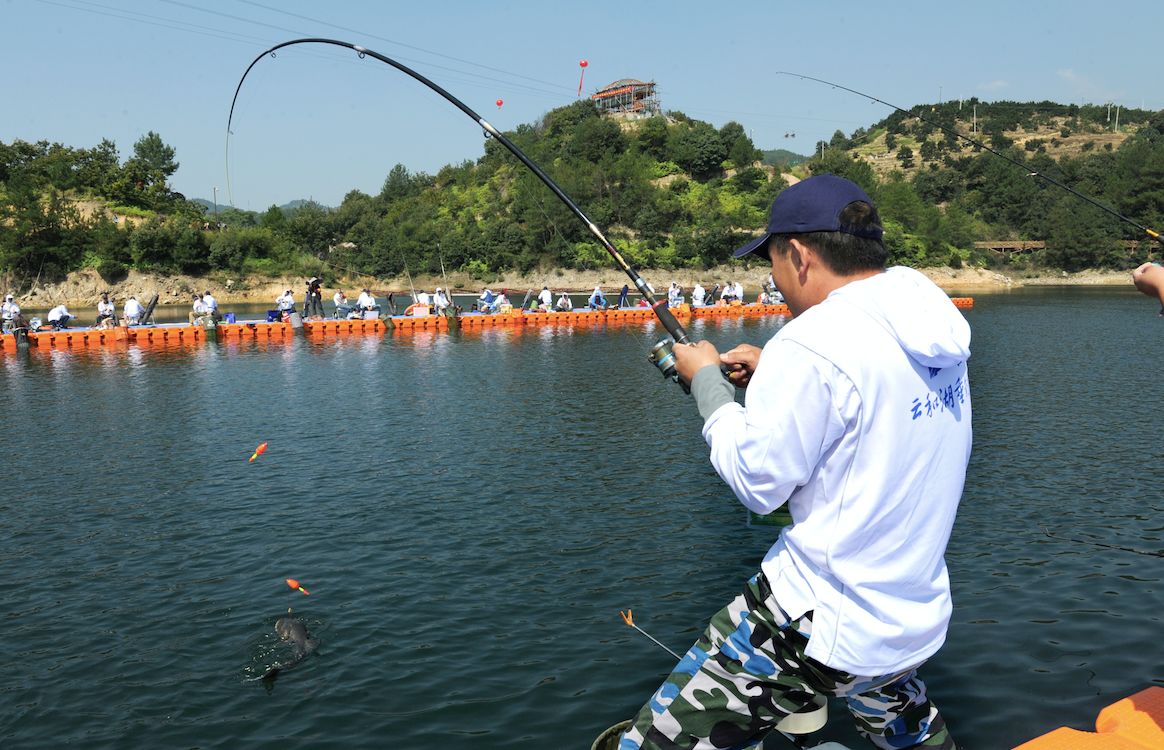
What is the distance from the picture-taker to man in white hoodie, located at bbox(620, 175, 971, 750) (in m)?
2.89

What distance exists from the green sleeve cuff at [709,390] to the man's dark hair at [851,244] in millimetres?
556

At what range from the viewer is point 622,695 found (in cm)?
817

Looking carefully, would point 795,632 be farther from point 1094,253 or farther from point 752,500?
point 1094,253

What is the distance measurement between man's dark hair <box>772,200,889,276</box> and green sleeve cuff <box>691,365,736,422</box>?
1.82 ft

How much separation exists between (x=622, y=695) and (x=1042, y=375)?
23.9 metres

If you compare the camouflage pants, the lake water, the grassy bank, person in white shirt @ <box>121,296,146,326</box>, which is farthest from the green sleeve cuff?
the grassy bank

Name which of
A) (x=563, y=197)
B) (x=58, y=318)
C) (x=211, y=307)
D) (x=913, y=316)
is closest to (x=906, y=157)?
(x=211, y=307)

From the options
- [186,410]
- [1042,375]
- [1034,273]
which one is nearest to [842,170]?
[1034,273]

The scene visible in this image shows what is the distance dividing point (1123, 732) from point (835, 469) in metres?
3.40

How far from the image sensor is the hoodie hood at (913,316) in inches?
118

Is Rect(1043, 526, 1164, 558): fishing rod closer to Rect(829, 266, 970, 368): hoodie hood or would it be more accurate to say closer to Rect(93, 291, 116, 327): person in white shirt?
Rect(829, 266, 970, 368): hoodie hood

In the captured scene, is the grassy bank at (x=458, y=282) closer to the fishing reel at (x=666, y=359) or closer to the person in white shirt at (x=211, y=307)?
the person in white shirt at (x=211, y=307)

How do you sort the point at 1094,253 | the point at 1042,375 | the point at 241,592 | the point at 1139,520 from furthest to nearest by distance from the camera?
the point at 1094,253
the point at 1042,375
the point at 1139,520
the point at 241,592

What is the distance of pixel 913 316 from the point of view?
9.92 ft
